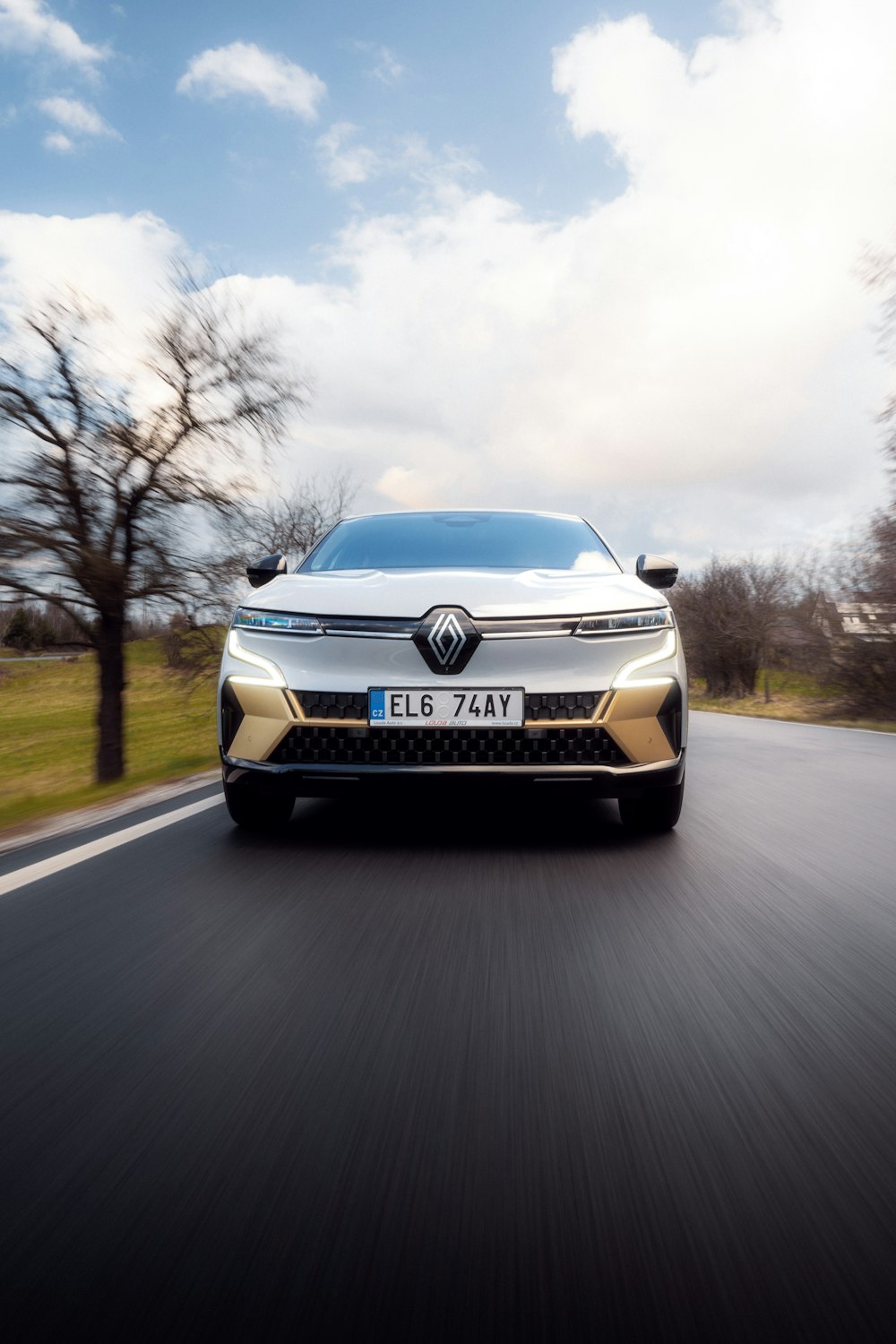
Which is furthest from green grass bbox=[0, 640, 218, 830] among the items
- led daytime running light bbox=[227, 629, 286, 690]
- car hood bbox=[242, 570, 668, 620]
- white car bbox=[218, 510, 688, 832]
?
car hood bbox=[242, 570, 668, 620]

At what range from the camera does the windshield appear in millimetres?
5297

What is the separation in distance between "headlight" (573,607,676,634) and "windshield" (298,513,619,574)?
0.77 metres

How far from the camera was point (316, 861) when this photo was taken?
4211 millimetres

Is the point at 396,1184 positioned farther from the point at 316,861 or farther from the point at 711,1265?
the point at 316,861

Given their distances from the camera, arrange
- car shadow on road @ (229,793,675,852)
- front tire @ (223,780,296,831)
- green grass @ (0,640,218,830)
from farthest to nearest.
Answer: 1. green grass @ (0,640,218,830)
2. front tire @ (223,780,296,831)
3. car shadow on road @ (229,793,675,852)

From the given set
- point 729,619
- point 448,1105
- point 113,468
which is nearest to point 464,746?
point 448,1105

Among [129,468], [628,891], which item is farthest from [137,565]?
[628,891]

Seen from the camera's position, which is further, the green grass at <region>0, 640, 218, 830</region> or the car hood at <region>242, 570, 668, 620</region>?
the green grass at <region>0, 640, 218, 830</region>

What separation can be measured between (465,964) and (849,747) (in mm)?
8096

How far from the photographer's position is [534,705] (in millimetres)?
4105


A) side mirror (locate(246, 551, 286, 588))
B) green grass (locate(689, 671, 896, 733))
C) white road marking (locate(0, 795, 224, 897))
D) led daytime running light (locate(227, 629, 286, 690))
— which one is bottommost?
green grass (locate(689, 671, 896, 733))

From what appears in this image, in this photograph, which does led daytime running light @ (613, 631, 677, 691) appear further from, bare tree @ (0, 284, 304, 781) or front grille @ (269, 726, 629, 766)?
bare tree @ (0, 284, 304, 781)

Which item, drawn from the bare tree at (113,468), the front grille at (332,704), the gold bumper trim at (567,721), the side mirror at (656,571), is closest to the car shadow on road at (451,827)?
the gold bumper trim at (567,721)

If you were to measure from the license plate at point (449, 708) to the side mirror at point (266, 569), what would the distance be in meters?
1.43
